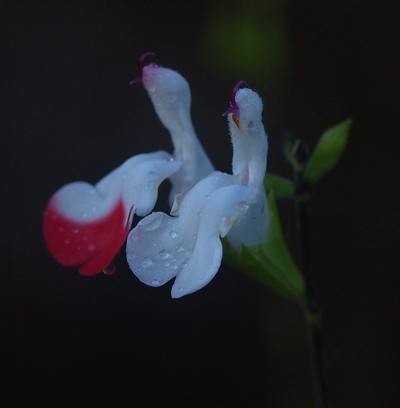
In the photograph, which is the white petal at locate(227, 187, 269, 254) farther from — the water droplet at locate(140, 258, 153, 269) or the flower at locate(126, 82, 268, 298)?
the water droplet at locate(140, 258, 153, 269)

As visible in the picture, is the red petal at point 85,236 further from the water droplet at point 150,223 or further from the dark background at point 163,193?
the dark background at point 163,193

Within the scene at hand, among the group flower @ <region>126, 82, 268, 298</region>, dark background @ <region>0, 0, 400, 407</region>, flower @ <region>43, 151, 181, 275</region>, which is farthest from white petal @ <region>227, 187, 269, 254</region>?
dark background @ <region>0, 0, 400, 407</region>

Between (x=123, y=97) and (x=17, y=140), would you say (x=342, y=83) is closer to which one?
(x=123, y=97)

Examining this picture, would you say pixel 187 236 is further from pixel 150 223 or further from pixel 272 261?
pixel 272 261

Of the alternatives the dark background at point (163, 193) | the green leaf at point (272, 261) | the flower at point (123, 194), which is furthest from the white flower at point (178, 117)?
the dark background at point (163, 193)

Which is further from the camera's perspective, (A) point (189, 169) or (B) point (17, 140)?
(B) point (17, 140)

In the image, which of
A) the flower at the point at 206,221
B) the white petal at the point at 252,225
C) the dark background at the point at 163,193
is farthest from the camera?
the dark background at the point at 163,193

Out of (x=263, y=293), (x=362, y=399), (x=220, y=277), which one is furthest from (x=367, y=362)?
(x=220, y=277)
